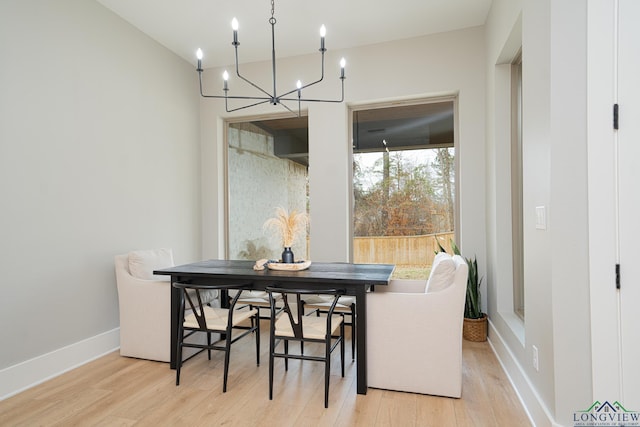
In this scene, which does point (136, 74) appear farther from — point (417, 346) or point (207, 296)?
point (417, 346)

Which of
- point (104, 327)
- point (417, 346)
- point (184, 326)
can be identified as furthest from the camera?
point (104, 327)

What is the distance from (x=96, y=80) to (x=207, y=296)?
6.88ft

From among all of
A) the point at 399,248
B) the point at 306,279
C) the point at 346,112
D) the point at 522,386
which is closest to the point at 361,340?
the point at 306,279

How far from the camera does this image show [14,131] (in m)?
2.45

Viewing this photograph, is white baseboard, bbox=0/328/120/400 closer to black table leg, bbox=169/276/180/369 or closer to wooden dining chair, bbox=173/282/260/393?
black table leg, bbox=169/276/180/369

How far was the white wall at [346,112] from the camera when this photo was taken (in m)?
3.57

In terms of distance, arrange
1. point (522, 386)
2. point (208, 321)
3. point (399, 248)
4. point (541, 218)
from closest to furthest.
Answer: point (541, 218), point (522, 386), point (208, 321), point (399, 248)

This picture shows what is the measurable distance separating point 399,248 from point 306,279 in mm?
1809

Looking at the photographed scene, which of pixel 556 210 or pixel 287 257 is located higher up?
pixel 556 210

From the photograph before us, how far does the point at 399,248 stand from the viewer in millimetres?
3949

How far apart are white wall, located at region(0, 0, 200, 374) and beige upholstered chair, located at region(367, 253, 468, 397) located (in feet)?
7.71

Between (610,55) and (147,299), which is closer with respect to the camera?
(610,55)

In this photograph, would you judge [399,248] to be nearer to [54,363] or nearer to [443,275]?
[443,275]

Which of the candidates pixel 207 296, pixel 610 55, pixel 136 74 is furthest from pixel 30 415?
pixel 610 55
